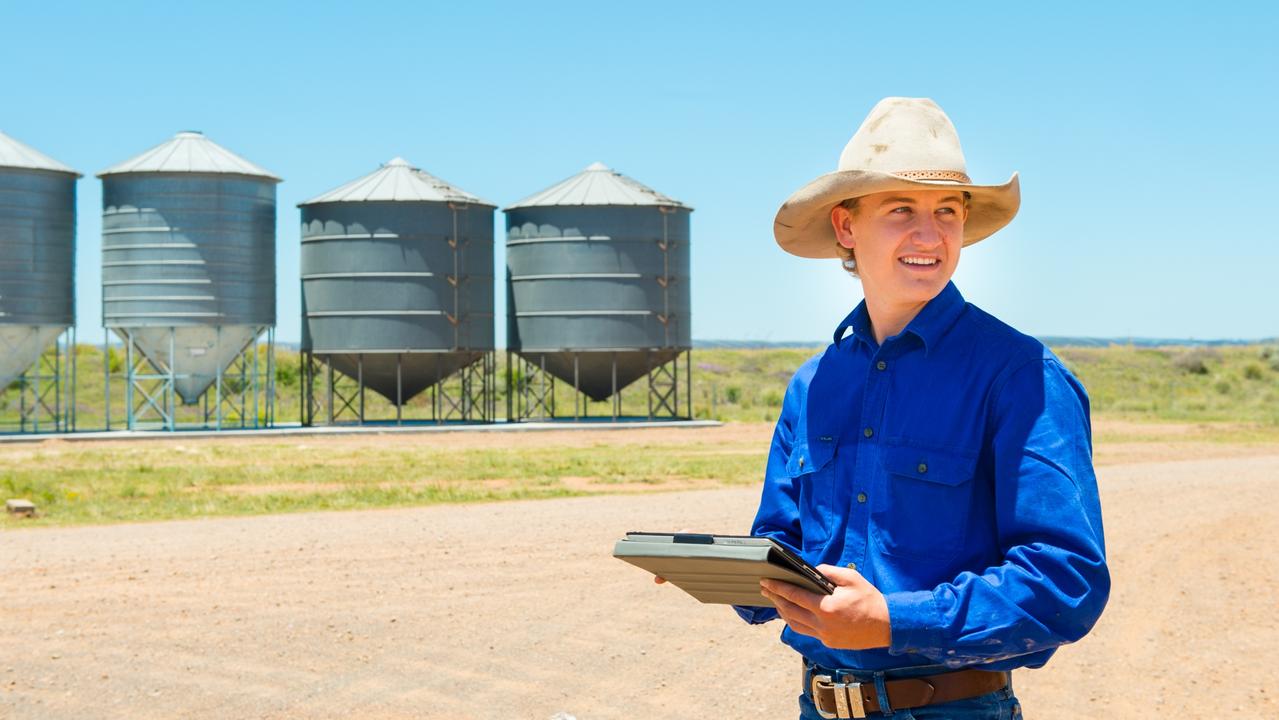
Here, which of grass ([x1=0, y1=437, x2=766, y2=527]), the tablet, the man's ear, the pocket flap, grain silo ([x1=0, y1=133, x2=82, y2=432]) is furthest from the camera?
grain silo ([x1=0, y1=133, x2=82, y2=432])

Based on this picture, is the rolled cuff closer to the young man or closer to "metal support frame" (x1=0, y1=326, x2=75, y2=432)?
the young man

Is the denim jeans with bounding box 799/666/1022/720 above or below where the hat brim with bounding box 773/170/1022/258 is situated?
below

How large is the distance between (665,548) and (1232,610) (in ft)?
28.0

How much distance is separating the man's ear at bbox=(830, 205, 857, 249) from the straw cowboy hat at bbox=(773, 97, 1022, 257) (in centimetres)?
2

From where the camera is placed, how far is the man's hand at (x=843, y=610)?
2607 mm

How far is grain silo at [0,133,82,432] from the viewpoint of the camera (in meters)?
34.5

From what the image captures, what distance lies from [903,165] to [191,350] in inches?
1377

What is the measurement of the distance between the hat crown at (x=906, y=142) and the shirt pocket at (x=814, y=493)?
618 millimetres

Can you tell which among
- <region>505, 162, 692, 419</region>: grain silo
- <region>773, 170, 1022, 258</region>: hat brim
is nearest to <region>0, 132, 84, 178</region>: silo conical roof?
<region>505, 162, 692, 419</region>: grain silo

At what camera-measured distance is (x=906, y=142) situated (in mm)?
2955

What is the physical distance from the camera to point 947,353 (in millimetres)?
2871

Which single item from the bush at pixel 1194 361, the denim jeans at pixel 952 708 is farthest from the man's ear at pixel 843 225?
the bush at pixel 1194 361

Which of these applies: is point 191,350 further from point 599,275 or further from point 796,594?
point 796,594

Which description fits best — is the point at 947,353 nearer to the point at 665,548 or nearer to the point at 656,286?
the point at 665,548
